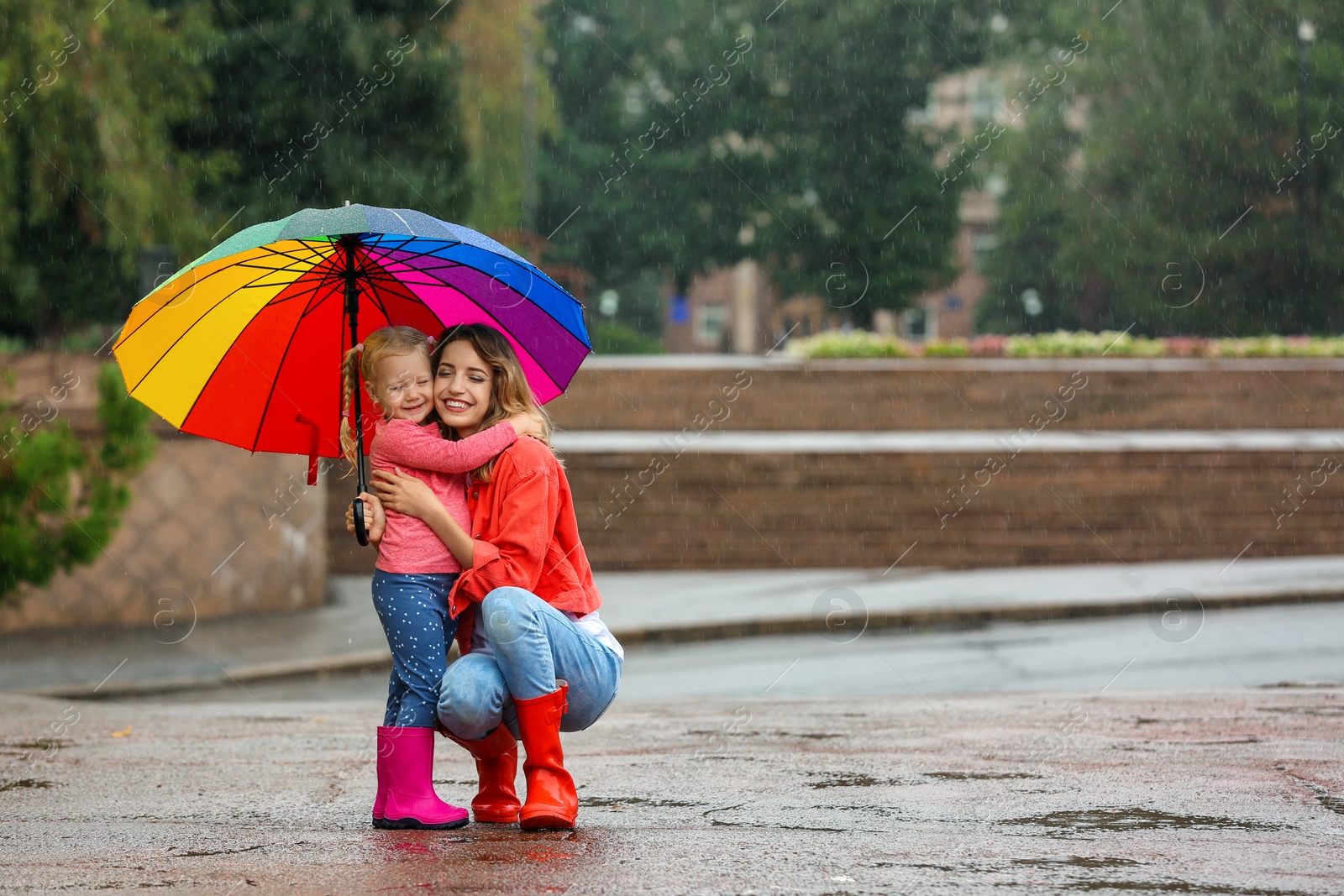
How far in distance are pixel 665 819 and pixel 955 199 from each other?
134 ft

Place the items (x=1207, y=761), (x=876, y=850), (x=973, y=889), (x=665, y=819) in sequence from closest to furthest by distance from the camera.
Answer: (x=973, y=889) < (x=876, y=850) < (x=665, y=819) < (x=1207, y=761)

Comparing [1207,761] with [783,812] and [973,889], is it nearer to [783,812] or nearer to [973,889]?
[783,812]

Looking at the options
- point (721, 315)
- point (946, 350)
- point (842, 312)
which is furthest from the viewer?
point (721, 315)

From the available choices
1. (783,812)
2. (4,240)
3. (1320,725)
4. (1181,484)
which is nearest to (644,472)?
(1181,484)

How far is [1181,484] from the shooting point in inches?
578

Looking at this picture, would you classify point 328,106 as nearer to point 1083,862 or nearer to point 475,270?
point 475,270

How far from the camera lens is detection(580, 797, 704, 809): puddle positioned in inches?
178

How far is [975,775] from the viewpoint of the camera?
4.98m

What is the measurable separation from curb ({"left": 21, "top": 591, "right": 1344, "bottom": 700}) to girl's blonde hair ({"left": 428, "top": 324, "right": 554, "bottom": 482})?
6063 mm

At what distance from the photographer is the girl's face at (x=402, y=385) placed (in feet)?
12.8

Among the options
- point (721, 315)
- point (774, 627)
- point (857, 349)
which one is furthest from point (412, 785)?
point (721, 315)

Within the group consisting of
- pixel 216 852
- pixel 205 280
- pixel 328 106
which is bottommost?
pixel 216 852

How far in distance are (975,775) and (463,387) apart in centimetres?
234

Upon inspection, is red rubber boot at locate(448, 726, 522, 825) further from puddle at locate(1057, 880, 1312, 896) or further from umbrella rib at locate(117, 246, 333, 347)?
puddle at locate(1057, 880, 1312, 896)
